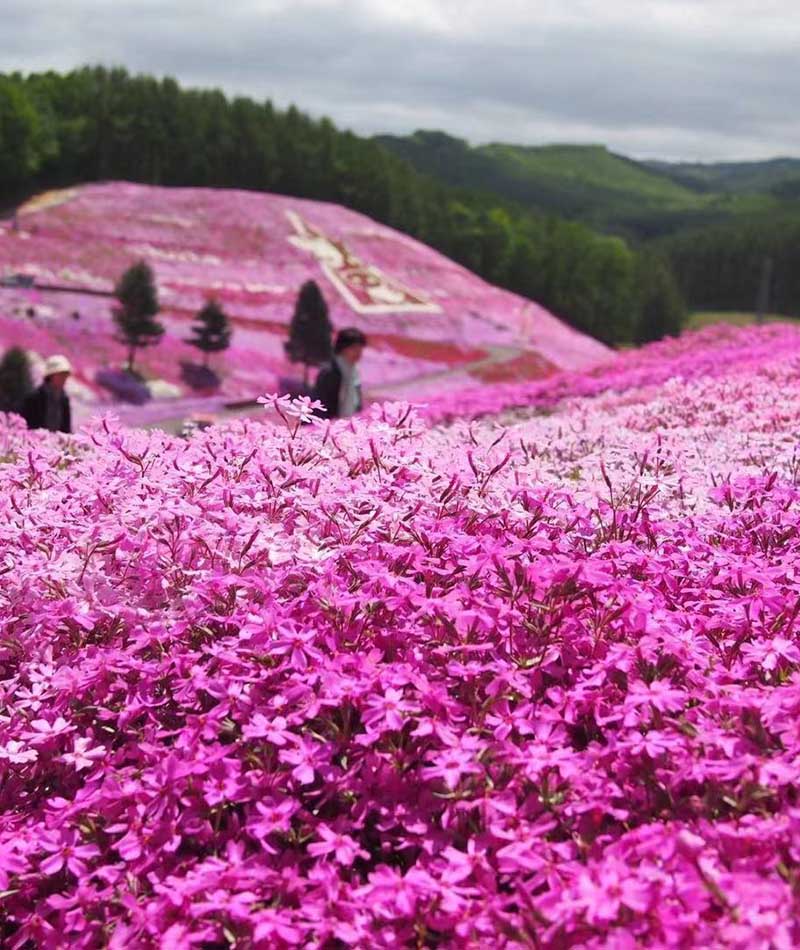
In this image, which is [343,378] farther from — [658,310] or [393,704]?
[658,310]

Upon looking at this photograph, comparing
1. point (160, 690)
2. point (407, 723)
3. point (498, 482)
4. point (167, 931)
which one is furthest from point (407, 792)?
point (498, 482)

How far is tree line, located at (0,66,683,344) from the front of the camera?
202 feet

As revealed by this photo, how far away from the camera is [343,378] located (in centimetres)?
1122

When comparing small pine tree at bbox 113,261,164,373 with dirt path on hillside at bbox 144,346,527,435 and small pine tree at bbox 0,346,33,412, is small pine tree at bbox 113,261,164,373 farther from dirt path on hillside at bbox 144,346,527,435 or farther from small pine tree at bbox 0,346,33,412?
small pine tree at bbox 0,346,33,412

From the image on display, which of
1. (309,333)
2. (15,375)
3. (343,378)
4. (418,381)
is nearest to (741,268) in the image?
(418,381)

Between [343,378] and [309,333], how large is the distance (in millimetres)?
33776

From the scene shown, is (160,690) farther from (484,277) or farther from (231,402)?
(484,277)

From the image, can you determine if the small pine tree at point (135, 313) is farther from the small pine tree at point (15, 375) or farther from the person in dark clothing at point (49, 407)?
the person in dark clothing at point (49, 407)

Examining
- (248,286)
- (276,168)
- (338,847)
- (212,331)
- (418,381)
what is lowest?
(418,381)

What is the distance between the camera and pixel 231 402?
4147cm

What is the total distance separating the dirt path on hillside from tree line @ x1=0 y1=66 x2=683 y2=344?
22.0 m

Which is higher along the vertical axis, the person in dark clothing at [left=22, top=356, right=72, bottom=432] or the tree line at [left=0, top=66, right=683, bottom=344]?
the tree line at [left=0, top=66, right=683, bottom=344]

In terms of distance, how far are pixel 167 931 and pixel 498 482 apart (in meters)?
2.51

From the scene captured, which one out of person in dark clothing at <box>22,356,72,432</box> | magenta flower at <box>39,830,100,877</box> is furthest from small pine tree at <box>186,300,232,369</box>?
magenta flower at <box>39,830,100,877</box>
